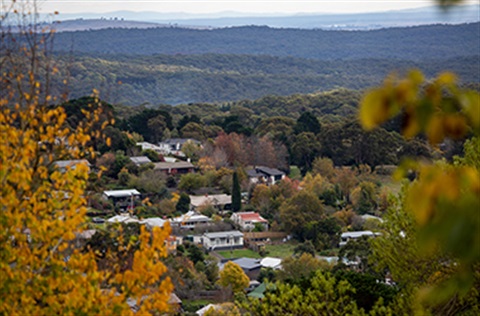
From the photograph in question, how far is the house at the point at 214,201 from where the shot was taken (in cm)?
3008

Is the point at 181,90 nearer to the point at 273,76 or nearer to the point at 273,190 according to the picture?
the point at 273,76

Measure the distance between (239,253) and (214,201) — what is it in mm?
5401

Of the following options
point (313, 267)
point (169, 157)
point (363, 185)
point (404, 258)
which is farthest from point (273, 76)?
point (404, 258)

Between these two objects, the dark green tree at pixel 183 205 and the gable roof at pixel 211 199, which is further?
the gable roof at pixel 211 199

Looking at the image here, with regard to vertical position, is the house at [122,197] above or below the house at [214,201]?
above

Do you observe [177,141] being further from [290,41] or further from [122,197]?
[290,41]

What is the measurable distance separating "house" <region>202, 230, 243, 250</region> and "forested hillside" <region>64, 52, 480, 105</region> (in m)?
55.3

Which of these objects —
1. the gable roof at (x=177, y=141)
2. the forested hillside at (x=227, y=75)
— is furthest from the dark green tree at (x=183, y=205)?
the forested hillside at (x=227, y=75)

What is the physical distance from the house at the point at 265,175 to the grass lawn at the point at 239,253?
905cm

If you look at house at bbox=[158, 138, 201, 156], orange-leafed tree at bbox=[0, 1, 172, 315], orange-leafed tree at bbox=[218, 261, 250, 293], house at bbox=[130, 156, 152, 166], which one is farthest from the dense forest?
orange-leafed tree at bbox=[0, 1, 172, 315]

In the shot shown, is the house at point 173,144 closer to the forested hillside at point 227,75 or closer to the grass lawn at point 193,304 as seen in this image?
the grass lawn at point 193,304

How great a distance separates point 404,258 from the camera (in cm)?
901

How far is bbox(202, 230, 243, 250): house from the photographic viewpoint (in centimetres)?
2536

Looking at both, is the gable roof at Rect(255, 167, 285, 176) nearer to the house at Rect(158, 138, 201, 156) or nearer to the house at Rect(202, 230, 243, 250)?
the house at Rect(158, 138, 201, 156)
